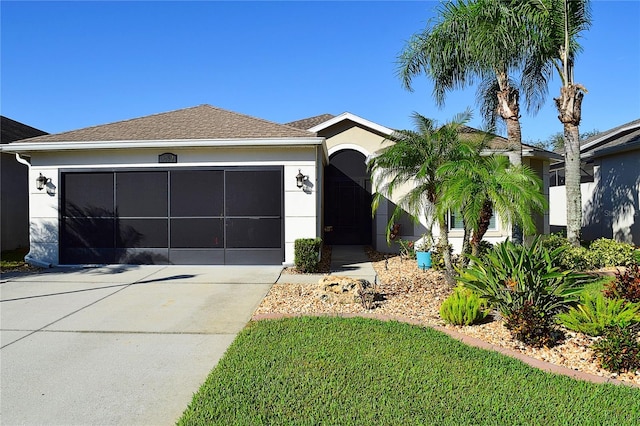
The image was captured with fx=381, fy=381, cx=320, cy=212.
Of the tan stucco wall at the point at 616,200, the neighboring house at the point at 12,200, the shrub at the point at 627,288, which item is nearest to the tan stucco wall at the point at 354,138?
the shrub at the point at 627,288

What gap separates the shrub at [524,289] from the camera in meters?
4.74

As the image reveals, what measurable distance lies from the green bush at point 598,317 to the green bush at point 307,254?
5518 mm

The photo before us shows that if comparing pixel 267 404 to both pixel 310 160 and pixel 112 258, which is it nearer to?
pixel 310 160

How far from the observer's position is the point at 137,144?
10.1m

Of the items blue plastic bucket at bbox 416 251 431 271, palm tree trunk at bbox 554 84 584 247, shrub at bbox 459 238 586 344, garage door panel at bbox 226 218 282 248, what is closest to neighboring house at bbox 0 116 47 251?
garage door panel at bbox 226 218 282 248

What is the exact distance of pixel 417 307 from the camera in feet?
21.0

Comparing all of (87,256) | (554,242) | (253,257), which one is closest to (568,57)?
(554,242)

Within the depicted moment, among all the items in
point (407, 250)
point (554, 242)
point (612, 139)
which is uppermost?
point (612, 139)

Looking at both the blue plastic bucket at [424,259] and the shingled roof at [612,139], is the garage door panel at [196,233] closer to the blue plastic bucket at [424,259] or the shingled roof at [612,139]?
the blue plastic bucket at [424,259]

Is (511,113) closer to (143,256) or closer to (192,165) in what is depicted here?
(192,165)

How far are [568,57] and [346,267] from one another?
324 inches

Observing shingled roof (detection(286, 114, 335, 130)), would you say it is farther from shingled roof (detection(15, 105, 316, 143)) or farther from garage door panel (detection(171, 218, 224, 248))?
garage door panel (detection(171, 218, 224, 248))

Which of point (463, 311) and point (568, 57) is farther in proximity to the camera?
point (568, 57)

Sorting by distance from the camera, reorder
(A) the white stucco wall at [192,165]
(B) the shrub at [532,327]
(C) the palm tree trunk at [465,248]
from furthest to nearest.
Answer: (A) the white stucco wall at [192,165] < (C) the palm tree trunk at [465,248] < (B) the shrub at [532,327]
